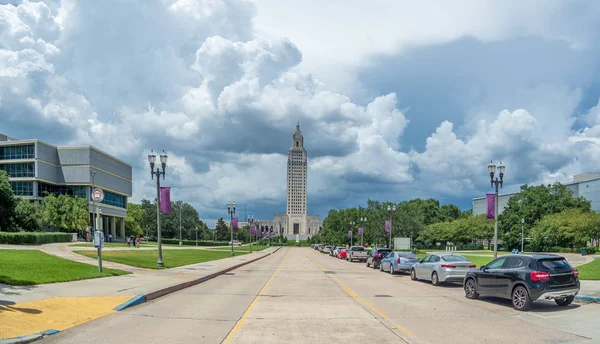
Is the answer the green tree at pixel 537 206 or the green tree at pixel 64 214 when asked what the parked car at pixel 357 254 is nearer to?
the green tree at pixel 537 206

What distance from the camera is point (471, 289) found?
15.8 m

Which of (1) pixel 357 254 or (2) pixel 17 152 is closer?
(1) pixel 357 254

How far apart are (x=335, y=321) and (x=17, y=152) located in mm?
92622

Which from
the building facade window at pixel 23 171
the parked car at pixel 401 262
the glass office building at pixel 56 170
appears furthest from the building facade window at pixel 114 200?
the parked car at pixel 401 262

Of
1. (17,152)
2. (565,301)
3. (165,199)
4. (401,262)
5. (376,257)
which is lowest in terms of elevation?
(376,257)

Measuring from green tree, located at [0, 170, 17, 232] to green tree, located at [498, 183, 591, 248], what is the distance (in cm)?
7813

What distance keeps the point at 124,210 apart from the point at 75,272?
9823 centimetres

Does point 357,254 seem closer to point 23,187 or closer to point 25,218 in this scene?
point 25,218

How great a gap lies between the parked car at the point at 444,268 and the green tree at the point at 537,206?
67.8 meters

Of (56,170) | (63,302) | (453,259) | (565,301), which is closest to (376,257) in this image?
(453,259)

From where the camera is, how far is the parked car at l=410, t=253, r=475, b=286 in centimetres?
1964

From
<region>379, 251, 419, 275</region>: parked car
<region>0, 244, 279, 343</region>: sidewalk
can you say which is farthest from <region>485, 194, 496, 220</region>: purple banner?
<region>0, 244, 279, 343</region>: sidewalk

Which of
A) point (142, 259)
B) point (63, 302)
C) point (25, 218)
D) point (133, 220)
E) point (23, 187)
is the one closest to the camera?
point (63, 302)

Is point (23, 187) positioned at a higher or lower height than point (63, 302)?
higher
